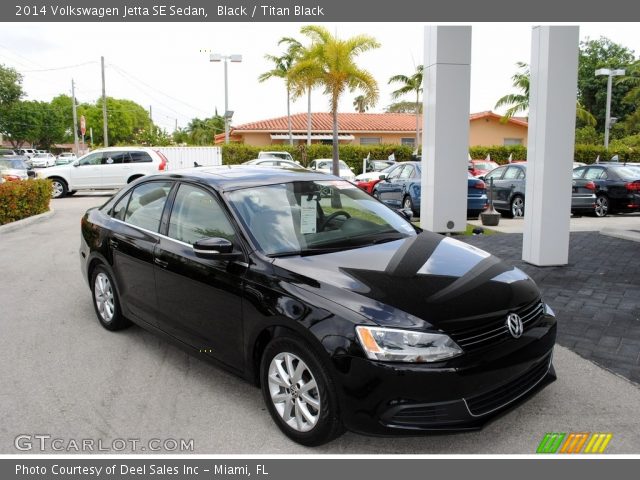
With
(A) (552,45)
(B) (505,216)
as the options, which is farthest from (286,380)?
(B) (505,216)

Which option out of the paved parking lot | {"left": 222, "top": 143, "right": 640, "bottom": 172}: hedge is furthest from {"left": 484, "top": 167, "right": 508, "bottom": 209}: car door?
{"left": 222, "top": 143, "right": 640, "bottom": 172}: hedge

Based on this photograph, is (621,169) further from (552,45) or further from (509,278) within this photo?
(509,278)

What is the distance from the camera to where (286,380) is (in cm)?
337

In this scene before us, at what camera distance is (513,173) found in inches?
587

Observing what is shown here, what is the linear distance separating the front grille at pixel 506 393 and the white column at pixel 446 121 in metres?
7.07

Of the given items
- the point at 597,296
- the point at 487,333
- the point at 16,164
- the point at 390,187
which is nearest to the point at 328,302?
the point at 487,333

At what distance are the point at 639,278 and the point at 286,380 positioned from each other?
5.49m

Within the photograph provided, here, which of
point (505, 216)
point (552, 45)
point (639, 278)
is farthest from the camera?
point (505, 216)

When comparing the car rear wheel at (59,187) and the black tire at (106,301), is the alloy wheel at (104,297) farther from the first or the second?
the car rear wheel at (59,187)

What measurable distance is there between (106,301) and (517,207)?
11.6 metres

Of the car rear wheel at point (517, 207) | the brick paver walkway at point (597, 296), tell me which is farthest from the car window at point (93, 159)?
the brick paver walkway at point (597, 296)

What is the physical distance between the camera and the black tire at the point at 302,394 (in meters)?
3.14

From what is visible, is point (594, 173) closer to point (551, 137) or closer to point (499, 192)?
point (499, 192)

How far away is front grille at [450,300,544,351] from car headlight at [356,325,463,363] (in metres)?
0.06
